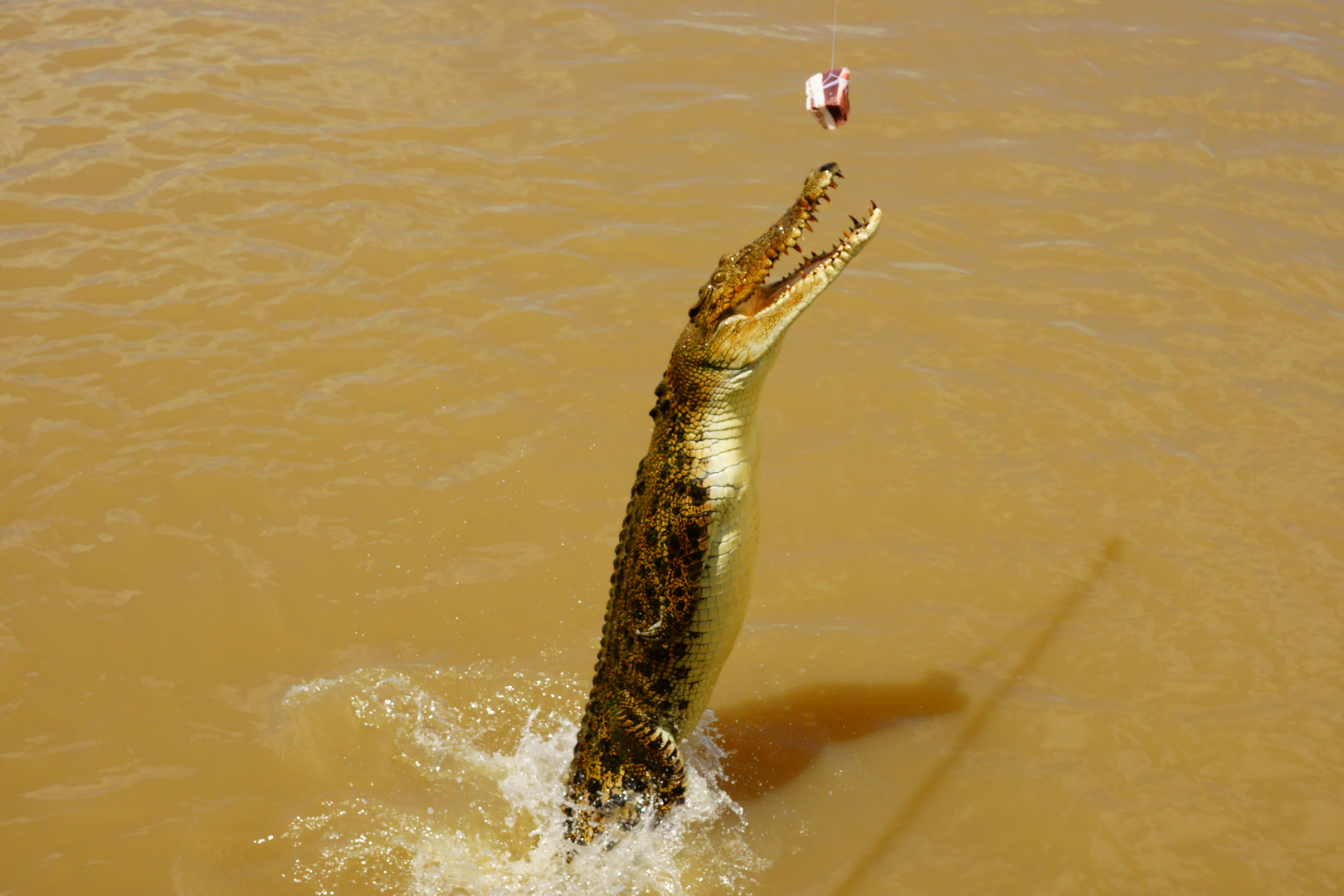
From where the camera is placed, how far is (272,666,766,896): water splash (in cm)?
438

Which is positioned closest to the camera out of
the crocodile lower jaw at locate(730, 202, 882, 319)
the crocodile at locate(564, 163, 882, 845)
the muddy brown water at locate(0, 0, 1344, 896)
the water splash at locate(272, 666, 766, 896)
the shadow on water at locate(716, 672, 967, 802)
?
the crocodile lower jaw at locate(730, 202, 882, 319)

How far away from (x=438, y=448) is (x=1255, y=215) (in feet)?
19.3

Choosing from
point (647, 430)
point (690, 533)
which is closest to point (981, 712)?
point (690, 533)

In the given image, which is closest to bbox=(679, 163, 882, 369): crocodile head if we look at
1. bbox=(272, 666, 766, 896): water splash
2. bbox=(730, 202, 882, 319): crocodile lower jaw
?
bbox=(730, 202, 882, 319): crocodile lower jaw

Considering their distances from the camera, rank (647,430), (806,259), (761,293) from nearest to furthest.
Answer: (806,259), (761,293), (647,430)

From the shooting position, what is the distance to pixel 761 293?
394 centimetres

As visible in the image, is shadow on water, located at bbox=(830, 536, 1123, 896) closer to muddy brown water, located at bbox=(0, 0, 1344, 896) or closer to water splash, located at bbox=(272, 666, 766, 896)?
muddy brown water, located at bbox=(0, 0, 1344, 896)

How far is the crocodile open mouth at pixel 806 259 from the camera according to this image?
362 centimetres

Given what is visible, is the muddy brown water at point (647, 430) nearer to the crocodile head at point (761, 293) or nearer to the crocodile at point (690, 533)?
the crocodile at point (690, 533)

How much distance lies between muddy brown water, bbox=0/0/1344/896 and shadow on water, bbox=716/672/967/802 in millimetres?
22

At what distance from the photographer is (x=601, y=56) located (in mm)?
8891

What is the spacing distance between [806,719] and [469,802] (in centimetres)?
154

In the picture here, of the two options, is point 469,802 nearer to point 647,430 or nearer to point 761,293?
point 647,430

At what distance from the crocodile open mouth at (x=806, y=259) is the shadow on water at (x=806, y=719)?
2035mm
